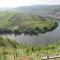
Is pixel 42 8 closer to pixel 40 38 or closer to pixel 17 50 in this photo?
pixel 40 38

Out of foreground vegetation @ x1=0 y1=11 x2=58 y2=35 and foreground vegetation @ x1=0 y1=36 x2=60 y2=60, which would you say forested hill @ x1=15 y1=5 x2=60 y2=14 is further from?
foreground vegetation @ x1=0 y1=36 x2=60 y2=60

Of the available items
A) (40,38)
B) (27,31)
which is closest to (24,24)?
(27,31)

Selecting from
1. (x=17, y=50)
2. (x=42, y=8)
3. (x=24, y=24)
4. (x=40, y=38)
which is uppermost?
(x=42, y=8)

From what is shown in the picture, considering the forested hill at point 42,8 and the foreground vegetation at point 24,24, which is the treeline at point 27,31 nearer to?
the foreground vegetation at point 24,24

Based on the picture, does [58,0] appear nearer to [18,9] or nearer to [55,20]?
[55,20]

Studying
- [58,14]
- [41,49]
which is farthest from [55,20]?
[41,49]

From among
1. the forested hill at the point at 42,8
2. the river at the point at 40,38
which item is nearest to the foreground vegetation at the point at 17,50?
the river at the point at 40,38

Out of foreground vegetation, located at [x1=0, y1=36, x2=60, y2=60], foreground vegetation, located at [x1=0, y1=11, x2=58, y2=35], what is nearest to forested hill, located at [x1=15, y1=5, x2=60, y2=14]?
foreground vegetation, located at [x1=0, y1=11, x2=58, y2=35]
